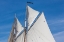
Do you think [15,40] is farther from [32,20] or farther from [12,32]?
[32,20]

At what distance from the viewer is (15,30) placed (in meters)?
78.1

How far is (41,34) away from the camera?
7200 cm

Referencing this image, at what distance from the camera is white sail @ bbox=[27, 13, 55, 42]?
7061 cm

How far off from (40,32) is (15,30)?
963 centimetres

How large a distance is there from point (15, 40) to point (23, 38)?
9.29 ft

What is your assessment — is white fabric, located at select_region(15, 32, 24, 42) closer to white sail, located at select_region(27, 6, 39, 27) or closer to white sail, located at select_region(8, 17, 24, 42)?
white sail, located at select_region(8, 17, 24, 42)

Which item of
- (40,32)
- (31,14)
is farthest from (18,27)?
(40,32)

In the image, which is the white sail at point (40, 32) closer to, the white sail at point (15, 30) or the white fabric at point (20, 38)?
the white fabric at point (20, 38)

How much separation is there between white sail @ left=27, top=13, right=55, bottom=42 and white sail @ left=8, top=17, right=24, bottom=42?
5.23 meters

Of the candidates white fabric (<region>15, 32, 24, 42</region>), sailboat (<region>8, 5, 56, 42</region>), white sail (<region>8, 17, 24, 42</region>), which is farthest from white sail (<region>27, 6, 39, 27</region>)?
white sail (<region>8, 17, 24, 42</region>)

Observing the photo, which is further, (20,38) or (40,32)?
(20,38)

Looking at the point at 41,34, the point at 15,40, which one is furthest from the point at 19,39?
the point at 41,34

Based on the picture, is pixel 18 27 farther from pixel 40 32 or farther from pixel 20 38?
pixel 40 32

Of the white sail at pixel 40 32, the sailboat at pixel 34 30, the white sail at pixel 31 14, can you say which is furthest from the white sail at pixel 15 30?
the white sail at pixel 31 14
